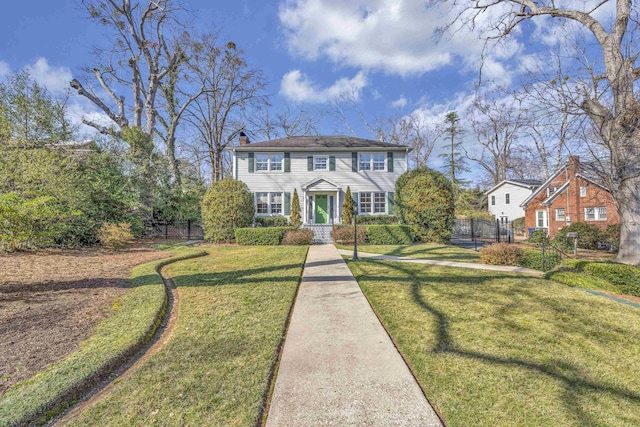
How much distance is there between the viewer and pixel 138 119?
1841 cm

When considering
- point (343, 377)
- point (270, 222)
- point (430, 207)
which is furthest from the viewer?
point (270, 222)

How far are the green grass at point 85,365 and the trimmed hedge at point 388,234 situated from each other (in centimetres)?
980

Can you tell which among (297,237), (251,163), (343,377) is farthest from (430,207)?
(343,377)

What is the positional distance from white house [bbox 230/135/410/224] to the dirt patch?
10071 mm

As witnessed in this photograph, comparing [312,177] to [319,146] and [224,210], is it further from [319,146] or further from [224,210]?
[224,210]

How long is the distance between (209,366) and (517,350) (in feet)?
10.8

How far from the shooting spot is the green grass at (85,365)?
2070 mm

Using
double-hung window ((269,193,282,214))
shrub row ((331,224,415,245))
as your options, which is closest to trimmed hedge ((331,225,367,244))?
shrub row ((331,224,415,245))

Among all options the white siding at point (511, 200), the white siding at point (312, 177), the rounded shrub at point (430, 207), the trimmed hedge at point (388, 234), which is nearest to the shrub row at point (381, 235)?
the trimmed hedge at point (388, 234)

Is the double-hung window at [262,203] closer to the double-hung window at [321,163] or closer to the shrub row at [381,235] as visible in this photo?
the double-hung window at [321,163]

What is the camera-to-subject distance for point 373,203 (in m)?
17.6

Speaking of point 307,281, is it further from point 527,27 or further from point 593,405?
point 527,27

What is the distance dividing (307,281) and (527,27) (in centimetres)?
1209

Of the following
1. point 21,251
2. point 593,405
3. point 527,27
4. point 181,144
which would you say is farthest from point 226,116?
point 593,405
